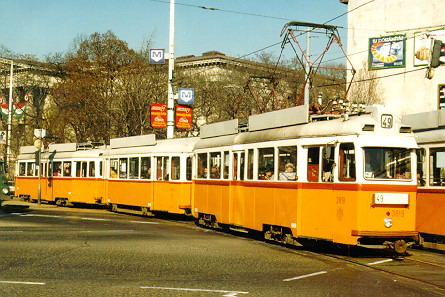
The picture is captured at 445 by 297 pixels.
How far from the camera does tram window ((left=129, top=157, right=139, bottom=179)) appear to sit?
2906cm

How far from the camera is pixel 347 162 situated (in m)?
14.8

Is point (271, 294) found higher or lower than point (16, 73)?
lower

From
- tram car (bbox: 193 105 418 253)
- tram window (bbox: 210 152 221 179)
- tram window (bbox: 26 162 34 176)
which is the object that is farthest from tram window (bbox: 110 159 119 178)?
tram car (bbox: 193 105 418 253)

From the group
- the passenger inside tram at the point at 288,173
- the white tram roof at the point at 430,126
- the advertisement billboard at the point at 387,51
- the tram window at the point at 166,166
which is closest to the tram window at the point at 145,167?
the tram window at the point at 166,166

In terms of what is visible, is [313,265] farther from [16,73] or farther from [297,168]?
[16,73]

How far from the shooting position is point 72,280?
438 inches

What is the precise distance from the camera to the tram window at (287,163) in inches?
640

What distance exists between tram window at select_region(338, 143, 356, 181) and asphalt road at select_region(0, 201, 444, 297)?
5.30 feet

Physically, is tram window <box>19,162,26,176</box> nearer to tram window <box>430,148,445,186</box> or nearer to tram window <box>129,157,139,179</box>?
tram window <box>129,157,139,179</box>

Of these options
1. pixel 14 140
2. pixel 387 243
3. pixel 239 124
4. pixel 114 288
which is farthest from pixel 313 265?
pixel 14 140

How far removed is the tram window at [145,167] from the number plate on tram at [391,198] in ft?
48.3

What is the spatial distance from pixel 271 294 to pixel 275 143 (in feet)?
24.3

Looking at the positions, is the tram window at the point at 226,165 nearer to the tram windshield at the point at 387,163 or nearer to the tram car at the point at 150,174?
the tram car at the point at 150,174

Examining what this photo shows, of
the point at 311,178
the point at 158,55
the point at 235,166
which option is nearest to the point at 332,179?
the point at 311,178
